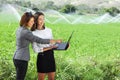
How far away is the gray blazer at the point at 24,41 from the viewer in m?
8.38

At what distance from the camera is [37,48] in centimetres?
870

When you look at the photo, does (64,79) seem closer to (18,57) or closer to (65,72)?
(65,72)

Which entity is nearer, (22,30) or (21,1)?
(22,30)

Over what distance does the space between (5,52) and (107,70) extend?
267cm

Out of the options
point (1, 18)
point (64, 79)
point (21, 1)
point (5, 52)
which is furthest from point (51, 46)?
point (21, 1)

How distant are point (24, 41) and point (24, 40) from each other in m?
0.02

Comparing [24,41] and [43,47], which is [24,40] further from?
[43,47]

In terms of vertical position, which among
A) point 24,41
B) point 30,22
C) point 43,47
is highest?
point 30,22

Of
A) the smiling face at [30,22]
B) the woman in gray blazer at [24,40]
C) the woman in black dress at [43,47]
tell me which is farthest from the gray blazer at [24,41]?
the woman in black dress at [43,47]

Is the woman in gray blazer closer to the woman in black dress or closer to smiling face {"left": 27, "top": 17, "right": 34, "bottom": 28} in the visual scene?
smiling face {"left": 27, "top": 17, "right": 34, "bottom": 28}

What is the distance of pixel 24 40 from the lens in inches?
332

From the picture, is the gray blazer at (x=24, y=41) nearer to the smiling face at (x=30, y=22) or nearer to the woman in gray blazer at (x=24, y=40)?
the woman in gray blazer at (x=24, y=40)

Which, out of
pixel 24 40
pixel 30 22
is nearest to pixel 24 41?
pixel 24 40

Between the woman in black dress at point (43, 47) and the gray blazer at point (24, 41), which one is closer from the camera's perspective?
the gray blazer at point (24, 41)
